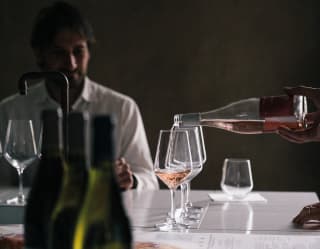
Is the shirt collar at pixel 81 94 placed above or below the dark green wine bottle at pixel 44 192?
above

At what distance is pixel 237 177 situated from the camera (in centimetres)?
169

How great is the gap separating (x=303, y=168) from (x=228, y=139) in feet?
1.35

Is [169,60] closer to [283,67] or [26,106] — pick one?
[283,67]

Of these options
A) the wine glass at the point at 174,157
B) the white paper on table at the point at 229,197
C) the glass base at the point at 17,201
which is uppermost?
the wine glass at the point at 174,157

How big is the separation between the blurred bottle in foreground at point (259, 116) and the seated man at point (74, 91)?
768 mm

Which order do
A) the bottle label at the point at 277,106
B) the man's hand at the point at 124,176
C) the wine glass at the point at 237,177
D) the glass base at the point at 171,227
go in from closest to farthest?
the glass base at the point at 171,227, the bottle label at the point at 277,106, the wine glass at the point at 237,177, the man's hand at the point at 124,176

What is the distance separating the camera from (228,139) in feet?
10.4

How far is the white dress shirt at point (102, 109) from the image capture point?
8.46ft

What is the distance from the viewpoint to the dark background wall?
3068mm

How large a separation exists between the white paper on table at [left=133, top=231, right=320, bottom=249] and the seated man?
3.67 ft

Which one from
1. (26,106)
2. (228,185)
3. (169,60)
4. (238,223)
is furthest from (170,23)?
(238,223)

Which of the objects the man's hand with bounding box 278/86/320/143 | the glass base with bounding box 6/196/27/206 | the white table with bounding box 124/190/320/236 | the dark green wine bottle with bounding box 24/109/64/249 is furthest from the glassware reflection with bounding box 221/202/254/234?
the dark green wine bottle with bounding box 24/109/64/249

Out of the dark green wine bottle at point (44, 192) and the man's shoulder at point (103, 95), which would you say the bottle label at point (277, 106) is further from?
the man's shoulder at point (103, 95)

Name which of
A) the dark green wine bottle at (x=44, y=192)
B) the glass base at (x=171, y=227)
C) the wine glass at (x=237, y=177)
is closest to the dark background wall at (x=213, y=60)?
the wine glass at (x=237, y=177)
